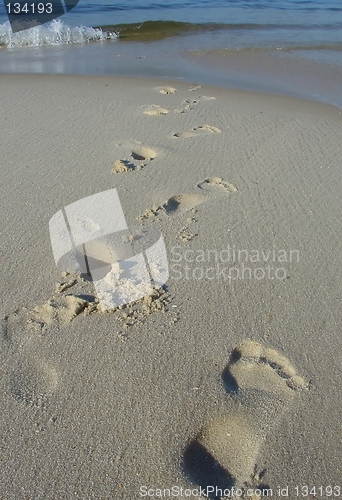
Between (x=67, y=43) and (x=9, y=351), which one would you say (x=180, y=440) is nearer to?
(x=9, y=351)

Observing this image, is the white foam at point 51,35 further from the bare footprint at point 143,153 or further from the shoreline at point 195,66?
the bare footprint at point 143,153

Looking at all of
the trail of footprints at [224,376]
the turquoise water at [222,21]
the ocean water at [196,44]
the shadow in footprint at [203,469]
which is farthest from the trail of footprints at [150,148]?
the turquoise water at [222,21]

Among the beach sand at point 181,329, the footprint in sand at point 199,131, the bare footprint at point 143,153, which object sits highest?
the bare footprint at point 143,153

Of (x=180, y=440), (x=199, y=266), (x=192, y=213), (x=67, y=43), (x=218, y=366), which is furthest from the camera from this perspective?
(x=67, y=43)

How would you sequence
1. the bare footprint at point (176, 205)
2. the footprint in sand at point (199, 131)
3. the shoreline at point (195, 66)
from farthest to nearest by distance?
1. the shoreline at point (195, 66)
2. the footprint in sand at point (199, 131)
3. the bare footprint at point (176, 205)

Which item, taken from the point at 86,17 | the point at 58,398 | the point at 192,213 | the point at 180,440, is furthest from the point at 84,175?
the point at 86,17

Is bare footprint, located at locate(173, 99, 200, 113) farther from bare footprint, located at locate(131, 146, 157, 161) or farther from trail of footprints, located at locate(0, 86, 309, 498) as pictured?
trail of footprints, located at locate(0, 86, 309, 498)

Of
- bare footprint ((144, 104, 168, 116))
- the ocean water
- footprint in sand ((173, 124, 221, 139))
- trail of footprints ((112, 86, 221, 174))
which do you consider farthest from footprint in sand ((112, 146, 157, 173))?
the ocean water
